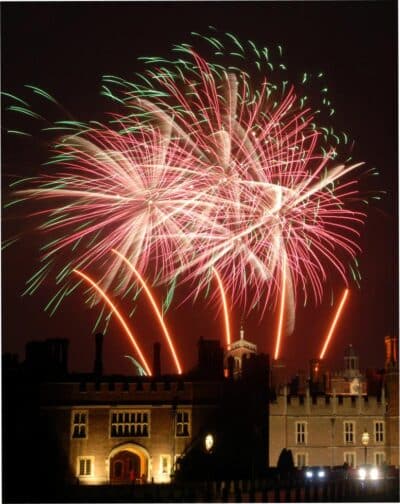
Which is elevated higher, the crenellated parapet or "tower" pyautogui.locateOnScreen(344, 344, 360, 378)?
"tower" pyautogui.locateOnScreen(344, 344, 360, 378)

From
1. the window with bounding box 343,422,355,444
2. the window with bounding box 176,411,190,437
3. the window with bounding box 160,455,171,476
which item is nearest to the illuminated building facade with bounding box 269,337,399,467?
the window with bounding box 343,422,355,444

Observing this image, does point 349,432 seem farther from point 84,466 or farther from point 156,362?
point 84,466

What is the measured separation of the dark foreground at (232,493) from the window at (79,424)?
409cm

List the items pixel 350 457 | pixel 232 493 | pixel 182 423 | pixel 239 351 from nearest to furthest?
pixel 232 493 → pixel 182 423 → pixel 350 457 → pixel 239 351

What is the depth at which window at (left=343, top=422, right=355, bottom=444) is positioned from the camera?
3881 cm

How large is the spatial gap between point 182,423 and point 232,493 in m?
6.12

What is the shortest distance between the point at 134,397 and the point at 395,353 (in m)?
10.2

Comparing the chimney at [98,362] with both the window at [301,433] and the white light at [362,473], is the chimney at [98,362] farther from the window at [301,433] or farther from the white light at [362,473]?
the white light at [362,473]


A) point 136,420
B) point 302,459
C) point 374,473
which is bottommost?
point 374,473

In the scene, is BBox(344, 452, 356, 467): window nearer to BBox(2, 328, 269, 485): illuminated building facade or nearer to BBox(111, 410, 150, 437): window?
BBox(2, 328, 269, 485): illuminated building facade

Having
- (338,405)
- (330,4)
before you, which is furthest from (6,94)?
(338,405)

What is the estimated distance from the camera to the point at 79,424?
3462cm

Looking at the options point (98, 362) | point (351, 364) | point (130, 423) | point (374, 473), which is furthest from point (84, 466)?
point (351, 364)

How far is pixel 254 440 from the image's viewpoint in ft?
115
